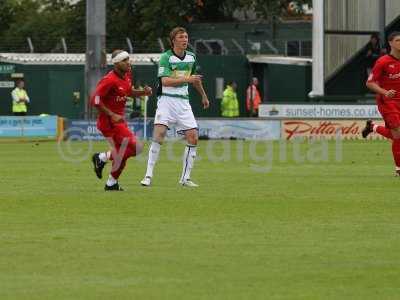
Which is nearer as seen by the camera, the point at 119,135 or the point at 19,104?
the point at 119,135

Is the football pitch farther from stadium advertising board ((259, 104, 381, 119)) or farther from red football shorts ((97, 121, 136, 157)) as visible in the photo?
stadium advertising board ((259, 104, 381, 119))

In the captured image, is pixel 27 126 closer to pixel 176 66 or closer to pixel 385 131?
pixel 385 131

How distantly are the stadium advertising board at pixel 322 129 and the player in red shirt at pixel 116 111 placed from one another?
20.5 metres

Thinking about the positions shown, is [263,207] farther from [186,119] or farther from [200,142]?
[200,142]

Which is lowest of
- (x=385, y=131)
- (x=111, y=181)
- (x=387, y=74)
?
(x=111, y=181)

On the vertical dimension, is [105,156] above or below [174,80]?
below

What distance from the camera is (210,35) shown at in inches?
2413

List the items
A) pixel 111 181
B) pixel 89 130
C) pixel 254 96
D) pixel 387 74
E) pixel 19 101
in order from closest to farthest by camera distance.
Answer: pixel 111 181
pixel 387 74
pixel 89 130
pixel 19 101
pixel 254 96

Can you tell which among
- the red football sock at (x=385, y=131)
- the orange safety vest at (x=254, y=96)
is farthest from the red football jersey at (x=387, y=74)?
the orange safety vest at (x=254, y=96)

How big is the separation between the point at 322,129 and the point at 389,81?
18.1 m

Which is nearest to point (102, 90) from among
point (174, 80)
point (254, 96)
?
point (174, 80)

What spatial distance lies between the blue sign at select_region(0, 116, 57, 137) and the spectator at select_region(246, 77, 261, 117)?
11.0m

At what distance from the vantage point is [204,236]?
12.7 meters

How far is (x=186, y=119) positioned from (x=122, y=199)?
281 cm
